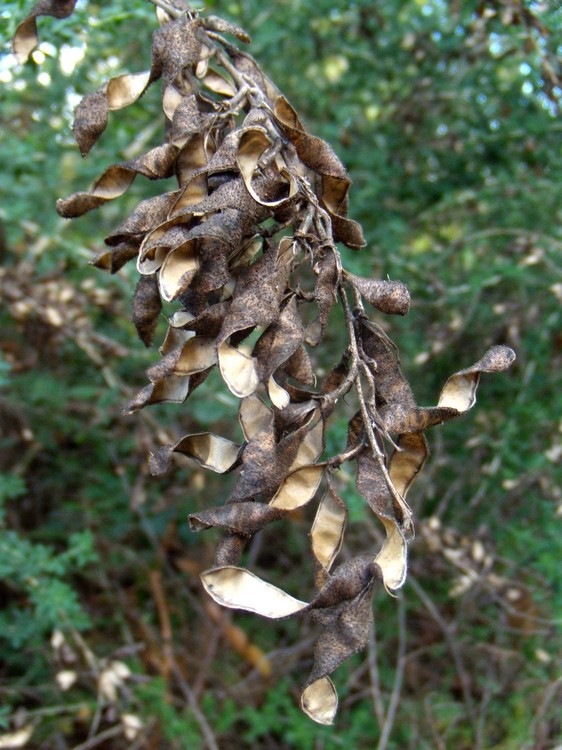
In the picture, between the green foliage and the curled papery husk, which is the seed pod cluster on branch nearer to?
the curled papery husk

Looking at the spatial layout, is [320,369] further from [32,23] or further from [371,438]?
[371,438]

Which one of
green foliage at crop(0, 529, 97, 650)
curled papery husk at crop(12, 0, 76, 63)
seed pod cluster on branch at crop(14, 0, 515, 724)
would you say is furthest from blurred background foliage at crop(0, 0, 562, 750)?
seed pod cluster on branch at crop(14, 0, 515, 724)

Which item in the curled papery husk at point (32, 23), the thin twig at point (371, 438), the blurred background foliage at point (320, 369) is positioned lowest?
the blurred background foliage at point (320, 369)

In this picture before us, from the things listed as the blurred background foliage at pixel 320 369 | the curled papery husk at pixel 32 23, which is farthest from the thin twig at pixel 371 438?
the blurred background foliage at pixel 320 369

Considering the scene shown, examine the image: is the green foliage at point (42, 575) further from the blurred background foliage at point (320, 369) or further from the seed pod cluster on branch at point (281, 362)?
the seed pod cluster on branch at point (281, 362)

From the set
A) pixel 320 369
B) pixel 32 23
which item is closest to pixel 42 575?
pixel 320 369

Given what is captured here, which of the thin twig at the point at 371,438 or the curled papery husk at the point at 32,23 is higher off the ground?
the curled papery husk at the point at 32,23

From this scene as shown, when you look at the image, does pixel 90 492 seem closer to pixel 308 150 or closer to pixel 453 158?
pixel 453 158
